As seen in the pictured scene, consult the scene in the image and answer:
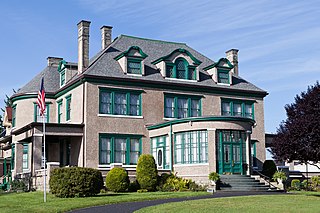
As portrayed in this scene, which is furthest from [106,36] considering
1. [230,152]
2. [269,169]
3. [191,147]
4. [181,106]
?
[269,169]

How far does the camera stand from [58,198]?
23.9m

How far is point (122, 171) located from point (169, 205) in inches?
393

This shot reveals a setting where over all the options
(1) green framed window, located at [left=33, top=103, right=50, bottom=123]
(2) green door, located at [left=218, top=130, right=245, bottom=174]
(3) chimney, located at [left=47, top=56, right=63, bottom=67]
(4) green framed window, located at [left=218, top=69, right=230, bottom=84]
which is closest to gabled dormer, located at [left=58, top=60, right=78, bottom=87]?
(1) green framed window, located at [left=33, top=103, right=50, bottom=123]

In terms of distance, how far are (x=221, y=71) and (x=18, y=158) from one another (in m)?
17.2

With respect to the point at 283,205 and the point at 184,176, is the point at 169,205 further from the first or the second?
the point at 184,176

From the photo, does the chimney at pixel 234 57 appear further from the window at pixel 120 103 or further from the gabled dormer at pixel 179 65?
the window at pixel 120 103

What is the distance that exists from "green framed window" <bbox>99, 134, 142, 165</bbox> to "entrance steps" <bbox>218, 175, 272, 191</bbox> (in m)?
7.59

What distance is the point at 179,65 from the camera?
124 ft

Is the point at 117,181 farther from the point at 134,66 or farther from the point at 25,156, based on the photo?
the point at 25,156

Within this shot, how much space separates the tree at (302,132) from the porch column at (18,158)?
18.2 metres

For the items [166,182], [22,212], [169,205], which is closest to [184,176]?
[166,182]

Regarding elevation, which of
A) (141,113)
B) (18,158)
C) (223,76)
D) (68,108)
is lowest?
(18,158)

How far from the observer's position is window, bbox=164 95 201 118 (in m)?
36.8

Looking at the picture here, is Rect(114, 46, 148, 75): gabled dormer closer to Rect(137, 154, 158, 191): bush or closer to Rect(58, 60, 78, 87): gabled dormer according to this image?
Rect(58, 60, 78, 87): gabled dormer
